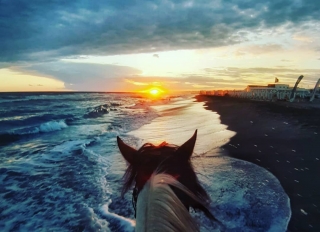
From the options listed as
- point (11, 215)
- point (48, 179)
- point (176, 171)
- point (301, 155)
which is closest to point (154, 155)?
point (176, 171)

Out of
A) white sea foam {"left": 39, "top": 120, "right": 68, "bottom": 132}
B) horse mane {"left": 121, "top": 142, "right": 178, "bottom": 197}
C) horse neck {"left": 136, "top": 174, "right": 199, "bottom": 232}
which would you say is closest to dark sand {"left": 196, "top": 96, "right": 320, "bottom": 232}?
horse mane {"left": 121, "top": 142, "right": 178, "bottom": 197}

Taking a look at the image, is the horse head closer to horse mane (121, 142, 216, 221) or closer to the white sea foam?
horse mane (121, 142, 216, 221)

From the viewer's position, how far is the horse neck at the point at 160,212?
915 millimetres

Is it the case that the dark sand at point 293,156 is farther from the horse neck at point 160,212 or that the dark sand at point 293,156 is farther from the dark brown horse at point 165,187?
the horse neck at point 160,212

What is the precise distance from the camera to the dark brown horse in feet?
3.15

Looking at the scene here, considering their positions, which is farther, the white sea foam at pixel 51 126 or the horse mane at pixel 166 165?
the white sea foam at pixel 51 126

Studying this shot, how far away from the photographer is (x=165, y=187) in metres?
1.17

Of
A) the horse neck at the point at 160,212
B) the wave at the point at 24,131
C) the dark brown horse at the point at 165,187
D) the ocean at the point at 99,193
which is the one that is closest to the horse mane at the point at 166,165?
the dark brown horse at the point at 165,187

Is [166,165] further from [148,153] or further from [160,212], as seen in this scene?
[160,212]

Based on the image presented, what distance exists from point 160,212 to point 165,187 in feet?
0.70

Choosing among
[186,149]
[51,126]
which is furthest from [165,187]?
[51,126]

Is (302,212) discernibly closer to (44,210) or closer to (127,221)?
(127,221)

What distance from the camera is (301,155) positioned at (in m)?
9.91

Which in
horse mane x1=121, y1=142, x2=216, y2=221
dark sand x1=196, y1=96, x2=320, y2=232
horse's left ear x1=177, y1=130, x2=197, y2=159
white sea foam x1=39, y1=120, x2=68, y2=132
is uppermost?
horse's left ear x1=177, y1=130, x2=197, y2=159
